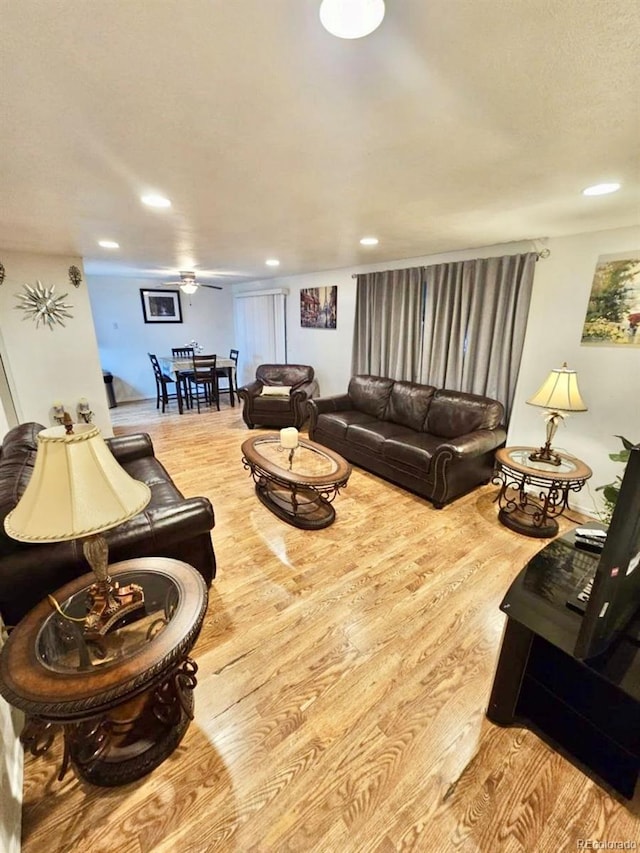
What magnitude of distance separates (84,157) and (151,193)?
19.1 inches

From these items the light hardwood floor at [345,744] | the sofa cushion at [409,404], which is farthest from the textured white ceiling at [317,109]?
the light hardwood floor at [345,744]

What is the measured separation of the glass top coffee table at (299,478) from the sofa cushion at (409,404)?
1.23 meters

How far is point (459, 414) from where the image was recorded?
11.5ft

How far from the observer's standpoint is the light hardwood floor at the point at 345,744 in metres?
1.13

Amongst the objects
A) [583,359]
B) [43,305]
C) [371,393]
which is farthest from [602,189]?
[43,305]

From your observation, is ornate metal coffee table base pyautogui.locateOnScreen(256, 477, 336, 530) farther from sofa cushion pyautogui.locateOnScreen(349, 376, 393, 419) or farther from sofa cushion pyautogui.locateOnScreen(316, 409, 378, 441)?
sofa cushion pyautogui.locateOnScreen(349, 376, 393, 419)

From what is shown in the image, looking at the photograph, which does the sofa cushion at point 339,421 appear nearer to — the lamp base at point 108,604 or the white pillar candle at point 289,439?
the white pillar candle at point 289,439

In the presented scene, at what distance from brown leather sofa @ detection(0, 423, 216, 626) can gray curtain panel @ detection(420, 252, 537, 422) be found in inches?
119

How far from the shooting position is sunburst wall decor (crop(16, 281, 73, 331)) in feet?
13.1

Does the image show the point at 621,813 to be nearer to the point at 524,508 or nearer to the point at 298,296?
the point at 524,508

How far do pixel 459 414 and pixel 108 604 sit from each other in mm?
3230

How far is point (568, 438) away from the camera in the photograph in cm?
310

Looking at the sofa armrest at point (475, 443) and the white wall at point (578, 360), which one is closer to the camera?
the white wall at point (578, 360)

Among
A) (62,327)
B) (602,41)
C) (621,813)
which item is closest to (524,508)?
(621,813)
